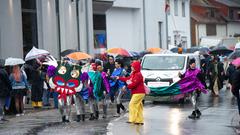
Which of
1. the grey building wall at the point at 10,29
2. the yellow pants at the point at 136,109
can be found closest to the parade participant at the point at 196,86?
the yellow pants at the point at 136,109

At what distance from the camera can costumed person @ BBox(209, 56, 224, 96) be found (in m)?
26.2

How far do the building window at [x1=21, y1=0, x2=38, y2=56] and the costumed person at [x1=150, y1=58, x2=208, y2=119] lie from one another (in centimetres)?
803

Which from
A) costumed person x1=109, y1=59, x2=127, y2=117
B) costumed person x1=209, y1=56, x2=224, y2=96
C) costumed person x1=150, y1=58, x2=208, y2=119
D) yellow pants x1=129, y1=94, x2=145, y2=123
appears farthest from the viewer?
costumed person x1=209, y1=56, x2=224, y2=96

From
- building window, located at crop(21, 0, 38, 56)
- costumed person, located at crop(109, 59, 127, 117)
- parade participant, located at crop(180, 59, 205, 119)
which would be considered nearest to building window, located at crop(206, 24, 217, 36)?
building window, located at crop(21, 0, 38, 56)

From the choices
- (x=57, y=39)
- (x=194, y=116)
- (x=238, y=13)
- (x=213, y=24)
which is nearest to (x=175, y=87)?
(x=194, y=116)

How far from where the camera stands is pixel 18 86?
18.0 metres

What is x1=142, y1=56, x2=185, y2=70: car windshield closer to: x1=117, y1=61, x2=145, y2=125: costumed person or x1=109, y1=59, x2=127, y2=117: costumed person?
x1=109, y1=59, x2=127, y2=117: costumed person

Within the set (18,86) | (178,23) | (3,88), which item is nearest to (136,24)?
(178,23)

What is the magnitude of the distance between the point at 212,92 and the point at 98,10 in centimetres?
1524

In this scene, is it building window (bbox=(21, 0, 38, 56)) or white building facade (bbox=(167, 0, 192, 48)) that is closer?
building window (bbox=(21, 0, 38, 56))

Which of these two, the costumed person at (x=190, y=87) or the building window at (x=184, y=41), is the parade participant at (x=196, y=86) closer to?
the costumed person at (x=190, y=87)

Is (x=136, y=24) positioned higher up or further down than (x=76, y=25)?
higher up

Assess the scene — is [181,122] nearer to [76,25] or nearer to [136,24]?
[76,25]

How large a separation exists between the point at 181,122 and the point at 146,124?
44.3 inches
